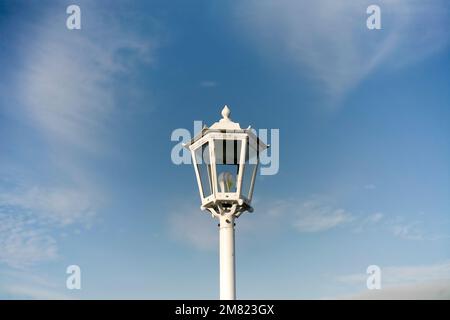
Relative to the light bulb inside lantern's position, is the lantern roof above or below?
above

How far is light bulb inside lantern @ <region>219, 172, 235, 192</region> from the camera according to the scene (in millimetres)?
34000

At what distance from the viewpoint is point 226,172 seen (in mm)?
34312

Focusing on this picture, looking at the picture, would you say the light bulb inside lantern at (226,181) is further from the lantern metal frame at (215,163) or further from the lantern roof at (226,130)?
the lantern roof at (226,130)

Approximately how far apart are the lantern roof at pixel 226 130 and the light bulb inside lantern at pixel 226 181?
2.77 metres

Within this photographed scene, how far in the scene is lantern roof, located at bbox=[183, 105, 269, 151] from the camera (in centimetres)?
3431

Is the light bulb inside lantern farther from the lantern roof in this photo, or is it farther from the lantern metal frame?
the lantern roof

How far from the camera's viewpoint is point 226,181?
3416 cm

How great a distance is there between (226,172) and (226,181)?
593mm

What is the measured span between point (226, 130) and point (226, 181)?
10.8ft

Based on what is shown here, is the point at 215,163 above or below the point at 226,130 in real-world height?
below

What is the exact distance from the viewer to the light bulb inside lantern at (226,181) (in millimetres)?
34000

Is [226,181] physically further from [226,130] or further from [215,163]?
[226,130]
